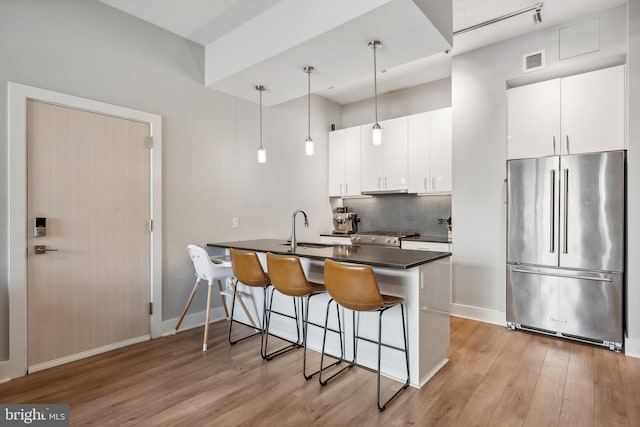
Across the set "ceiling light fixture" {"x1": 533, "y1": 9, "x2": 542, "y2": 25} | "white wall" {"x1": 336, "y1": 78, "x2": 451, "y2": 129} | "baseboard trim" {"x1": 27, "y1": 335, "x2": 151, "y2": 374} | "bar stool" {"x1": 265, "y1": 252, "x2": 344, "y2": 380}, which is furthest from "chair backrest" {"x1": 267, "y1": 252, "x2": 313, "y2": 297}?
"white wall" {"x1": 336, "y1": 78, "x2": 451, "y2": 129}

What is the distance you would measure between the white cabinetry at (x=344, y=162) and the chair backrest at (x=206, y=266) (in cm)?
268

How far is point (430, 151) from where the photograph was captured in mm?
4465

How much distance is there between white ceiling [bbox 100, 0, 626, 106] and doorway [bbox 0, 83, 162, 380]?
979mm

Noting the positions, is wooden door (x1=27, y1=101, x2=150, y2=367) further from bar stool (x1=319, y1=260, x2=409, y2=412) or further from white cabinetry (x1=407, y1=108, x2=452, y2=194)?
white cabinetry (x1=407, y1=108, x2=452, y2=194)

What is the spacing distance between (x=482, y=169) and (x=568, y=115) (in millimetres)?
934

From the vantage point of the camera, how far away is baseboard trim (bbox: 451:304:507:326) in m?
3.73

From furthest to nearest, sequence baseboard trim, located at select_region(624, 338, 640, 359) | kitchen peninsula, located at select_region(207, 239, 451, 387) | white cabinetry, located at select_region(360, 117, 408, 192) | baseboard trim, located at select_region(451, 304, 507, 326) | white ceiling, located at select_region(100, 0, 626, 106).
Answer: white cabinetry, located at select_region(360, 117, 408, 192) → baseboard trim, located at select_region(451, 304, 507, 326) → baseboard trim, located at select_region(624, 338, 640, 359) → white ceiling, located at select_region(100, 0, 626, 106) → kitchen peninsula, located at select_region(207, 239, 451, 387)

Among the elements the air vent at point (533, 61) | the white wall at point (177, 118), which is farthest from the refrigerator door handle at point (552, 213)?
the white wall at point (177, 118)

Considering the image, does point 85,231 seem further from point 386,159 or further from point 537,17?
point 537,17

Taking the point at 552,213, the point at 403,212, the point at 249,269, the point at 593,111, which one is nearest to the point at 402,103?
the point at 403,212

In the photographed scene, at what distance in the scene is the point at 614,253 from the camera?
119 inches

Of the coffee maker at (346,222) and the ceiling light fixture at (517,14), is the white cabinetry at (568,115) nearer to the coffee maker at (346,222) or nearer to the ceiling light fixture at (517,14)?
the ceiling light fixture at (517,14)

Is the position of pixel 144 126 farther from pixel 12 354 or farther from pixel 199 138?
pixel 12 354

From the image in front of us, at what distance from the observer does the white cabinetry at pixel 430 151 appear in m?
4.32
